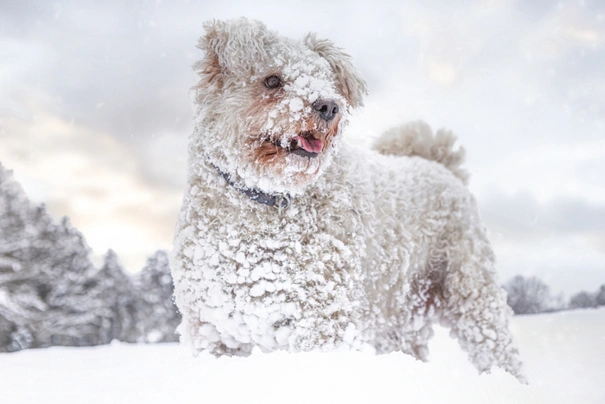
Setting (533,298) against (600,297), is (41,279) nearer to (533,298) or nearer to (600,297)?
(533,298)

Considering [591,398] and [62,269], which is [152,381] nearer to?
[591,398]

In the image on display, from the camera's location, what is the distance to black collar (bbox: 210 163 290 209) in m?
2.62

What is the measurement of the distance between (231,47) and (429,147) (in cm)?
233

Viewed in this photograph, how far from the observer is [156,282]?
34.4 feet

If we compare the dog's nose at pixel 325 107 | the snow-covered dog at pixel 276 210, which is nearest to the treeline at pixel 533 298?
the snow-covered dog at pixel 276 210

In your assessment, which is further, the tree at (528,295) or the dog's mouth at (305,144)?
the tree at (528,295)

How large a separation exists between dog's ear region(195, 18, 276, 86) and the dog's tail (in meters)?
1.97

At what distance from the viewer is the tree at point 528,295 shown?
6.55m

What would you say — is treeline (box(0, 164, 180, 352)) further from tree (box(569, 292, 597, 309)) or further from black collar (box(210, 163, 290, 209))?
black collar (box(210, 163, 290, 209))

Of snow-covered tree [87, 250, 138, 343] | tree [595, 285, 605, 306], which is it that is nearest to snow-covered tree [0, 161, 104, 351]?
snow-covered tree [87, 250, 138, 343]

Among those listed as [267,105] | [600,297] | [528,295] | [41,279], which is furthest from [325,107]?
[41,279]

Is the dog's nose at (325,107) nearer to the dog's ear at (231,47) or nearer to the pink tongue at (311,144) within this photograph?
the pink tongue at (311,144)

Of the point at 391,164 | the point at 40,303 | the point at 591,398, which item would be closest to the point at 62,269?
the point at 40,303

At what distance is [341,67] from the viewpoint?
285 cm
